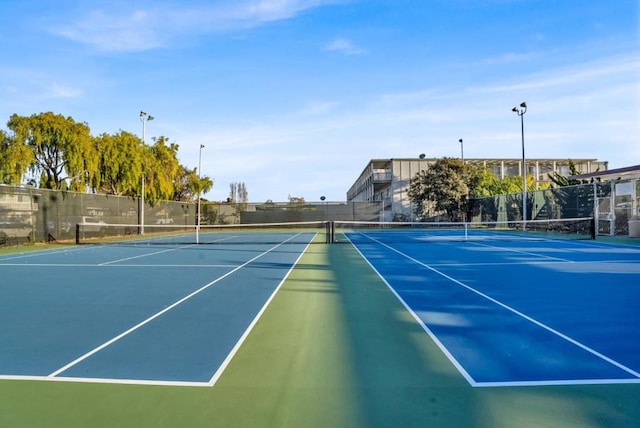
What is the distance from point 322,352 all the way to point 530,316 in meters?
3.38

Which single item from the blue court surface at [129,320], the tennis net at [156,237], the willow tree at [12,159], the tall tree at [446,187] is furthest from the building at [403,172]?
the blue court surface at [129,320]

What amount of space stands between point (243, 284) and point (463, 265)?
6.45 metres

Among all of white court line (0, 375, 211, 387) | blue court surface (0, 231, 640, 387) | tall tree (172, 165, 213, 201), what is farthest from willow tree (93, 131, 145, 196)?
white court line (0, 375, 211, 387)

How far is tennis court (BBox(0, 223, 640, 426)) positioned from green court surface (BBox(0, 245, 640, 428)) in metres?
0.02

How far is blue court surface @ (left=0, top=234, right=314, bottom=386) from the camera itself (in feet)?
13.6

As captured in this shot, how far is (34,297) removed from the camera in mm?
7566

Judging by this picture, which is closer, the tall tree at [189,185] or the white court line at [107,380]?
the white court line at [107,380]

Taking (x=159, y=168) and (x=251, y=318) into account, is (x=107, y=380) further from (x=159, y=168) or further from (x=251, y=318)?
(x=159, y=168)

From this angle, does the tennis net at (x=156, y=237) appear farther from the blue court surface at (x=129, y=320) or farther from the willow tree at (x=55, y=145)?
the blue court surface at (x=129, y=320)

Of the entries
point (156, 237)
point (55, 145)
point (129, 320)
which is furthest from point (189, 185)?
point (129, 320)

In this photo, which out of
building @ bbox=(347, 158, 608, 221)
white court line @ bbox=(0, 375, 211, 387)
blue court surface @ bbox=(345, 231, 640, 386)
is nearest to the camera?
white court line @ bbox=(0, 375, 211, 387)

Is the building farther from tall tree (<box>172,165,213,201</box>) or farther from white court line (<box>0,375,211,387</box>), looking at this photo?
white court line (<box>0,375,211,387</box>)

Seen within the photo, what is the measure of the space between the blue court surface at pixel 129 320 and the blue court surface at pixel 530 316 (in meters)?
2.73

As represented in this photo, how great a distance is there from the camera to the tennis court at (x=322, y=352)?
3.25 m
